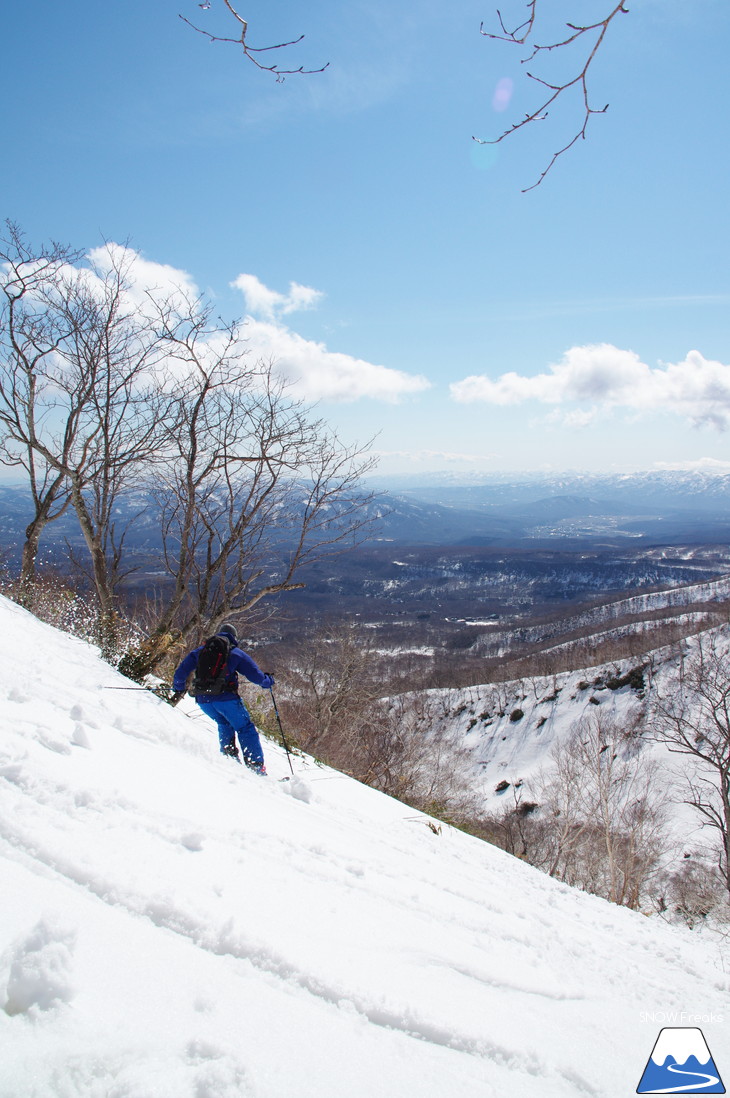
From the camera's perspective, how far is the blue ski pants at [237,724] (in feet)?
18.0

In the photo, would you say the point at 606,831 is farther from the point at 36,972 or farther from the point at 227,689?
the point at 36,972

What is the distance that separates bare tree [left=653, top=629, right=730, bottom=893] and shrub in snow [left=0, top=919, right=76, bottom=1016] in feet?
71.6

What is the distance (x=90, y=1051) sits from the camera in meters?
1.36

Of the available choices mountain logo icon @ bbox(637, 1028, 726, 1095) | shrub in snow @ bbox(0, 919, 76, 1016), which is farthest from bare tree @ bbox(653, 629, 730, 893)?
shrub in snow @ bbox(0, 919, 76, 1016)

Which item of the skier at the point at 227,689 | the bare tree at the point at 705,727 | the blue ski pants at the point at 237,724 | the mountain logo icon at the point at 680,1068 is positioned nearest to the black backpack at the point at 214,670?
the skier at the point at 227,689

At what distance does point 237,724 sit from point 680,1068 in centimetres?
438

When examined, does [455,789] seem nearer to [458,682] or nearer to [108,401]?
[108,401]

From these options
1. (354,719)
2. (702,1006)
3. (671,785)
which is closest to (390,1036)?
(702,1006)

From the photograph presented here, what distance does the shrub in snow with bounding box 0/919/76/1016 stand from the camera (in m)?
1.45

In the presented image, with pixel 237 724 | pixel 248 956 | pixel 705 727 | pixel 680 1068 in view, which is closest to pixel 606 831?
pixel 237 724

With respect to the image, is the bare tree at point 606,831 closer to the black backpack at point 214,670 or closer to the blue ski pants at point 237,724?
the blue ski pants at point 237,724

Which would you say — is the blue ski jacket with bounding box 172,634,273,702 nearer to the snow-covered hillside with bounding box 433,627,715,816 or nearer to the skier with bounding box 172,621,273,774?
the skier with bounding box 172,621,273,774

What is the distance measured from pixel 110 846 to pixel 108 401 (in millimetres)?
8088

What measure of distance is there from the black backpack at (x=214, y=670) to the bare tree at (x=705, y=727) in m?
19.3
